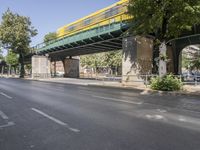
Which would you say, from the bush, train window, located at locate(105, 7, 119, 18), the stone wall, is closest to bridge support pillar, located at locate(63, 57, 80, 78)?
the stone wall

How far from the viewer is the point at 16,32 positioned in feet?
195

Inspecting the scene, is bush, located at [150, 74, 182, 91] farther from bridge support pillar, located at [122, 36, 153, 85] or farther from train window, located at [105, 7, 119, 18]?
train window, located at [105, 7, 119, 18]

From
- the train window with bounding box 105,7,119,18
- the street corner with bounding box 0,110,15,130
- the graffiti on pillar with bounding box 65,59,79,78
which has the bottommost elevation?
the street corner with bounding box 0,110,15,130

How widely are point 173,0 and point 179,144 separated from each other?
54.1ft

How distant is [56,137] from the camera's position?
19.1 ft

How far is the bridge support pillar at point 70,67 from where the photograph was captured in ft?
210

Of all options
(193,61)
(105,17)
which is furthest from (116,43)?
(193,61)

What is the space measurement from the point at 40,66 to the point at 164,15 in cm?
4142

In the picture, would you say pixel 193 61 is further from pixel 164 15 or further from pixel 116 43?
pixel 164 15

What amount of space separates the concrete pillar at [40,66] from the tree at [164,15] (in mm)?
38181

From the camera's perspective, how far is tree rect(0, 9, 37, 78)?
5975cm

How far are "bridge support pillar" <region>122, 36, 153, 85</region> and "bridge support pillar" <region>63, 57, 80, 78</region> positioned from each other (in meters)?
36.6

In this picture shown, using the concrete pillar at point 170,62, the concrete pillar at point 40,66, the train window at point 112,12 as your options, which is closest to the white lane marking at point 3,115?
the train window at point 112,12

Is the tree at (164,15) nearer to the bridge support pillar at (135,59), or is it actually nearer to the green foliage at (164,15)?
the green foliage at (164,15)
